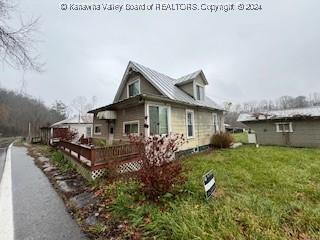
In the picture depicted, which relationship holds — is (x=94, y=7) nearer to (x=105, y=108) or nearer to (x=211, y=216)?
(x=105, y=108)

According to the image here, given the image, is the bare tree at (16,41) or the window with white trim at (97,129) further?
the window with white trim at (97,129)

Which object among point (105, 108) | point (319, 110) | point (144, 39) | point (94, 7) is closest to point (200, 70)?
point (144, 39)

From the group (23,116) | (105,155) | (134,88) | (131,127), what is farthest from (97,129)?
(23,116)

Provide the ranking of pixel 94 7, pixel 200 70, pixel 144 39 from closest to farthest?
pixel 94 7 < pixel 144 39 < pixel 200 70

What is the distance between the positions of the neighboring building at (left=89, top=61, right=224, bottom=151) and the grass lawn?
4.24 meters

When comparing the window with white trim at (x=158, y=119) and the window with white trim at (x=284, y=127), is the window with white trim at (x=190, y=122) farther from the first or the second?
the window with white trim at (x=284, y=127)

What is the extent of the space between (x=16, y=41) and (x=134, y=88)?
8072 millimetres

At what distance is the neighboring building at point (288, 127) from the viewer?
48.9ft

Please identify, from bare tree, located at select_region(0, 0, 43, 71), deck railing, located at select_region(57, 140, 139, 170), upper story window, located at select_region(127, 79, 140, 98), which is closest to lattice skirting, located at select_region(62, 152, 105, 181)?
deck railing, located at select_region(57, 140, 139, 170)

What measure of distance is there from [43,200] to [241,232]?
5.18m

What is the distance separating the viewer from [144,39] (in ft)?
42.3

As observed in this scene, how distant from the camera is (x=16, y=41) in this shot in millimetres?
5879

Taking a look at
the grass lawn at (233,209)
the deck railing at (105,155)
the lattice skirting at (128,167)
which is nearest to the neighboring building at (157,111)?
the deck railing at (105,155)

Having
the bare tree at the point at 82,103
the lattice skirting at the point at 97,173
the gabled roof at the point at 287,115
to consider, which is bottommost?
the lattice skirting at the point at 97,173
